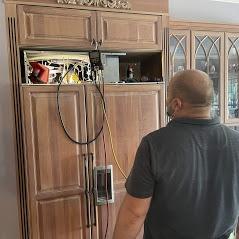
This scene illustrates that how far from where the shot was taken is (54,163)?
198 cm

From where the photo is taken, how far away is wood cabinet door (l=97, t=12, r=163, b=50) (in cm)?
209

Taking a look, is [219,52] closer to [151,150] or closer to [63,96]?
[63,96]

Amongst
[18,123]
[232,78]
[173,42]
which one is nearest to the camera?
[18,123]

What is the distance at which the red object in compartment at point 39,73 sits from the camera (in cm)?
201

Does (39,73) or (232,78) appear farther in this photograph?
(232,78)

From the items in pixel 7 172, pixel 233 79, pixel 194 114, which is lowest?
pixel 7 172

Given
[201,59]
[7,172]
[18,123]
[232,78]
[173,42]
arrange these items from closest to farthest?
[18,123]
[7,172]
[173,42]
[201,59]
[232,78]

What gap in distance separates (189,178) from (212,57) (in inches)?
75.5

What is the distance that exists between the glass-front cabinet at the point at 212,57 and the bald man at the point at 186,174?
5.24ft

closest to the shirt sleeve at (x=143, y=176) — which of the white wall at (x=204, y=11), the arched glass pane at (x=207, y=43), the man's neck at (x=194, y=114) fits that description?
the man's neck at (x=194, y=114)

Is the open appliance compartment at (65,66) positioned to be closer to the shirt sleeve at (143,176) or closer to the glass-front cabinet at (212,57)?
the glass-front cabinet at (212,57)

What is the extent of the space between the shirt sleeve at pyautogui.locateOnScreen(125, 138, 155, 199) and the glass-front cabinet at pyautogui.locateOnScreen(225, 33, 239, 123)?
193 cm

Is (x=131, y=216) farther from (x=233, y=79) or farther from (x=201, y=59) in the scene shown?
(x=233, y=79)

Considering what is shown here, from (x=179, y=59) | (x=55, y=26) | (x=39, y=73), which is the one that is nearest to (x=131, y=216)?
(x=39, y=73)
